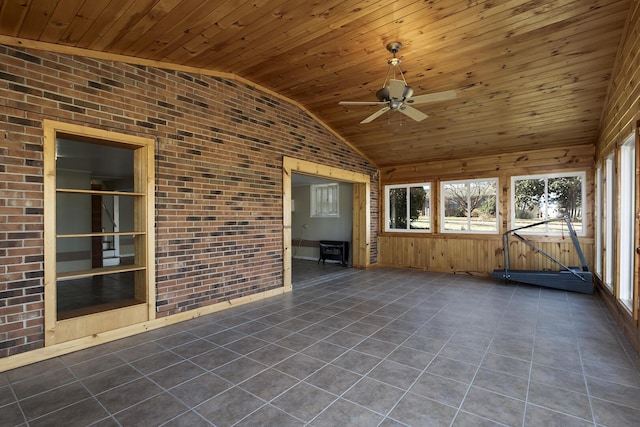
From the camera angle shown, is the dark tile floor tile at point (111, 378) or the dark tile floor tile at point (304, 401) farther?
the dark tile floor tile at point (111, 378)

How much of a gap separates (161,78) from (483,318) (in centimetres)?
489

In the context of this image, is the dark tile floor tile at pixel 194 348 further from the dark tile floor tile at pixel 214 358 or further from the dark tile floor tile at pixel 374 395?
the dark tile floor tile at pixel 374 395

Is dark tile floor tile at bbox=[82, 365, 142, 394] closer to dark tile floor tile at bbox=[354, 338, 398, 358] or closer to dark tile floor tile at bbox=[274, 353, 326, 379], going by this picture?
dark tile floor tile at bbox=[274, 353, 326, 379]

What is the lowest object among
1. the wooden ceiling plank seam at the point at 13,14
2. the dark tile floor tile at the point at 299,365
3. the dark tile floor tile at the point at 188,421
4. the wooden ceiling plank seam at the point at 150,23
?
the dark tile floor tile at the point at 299,365

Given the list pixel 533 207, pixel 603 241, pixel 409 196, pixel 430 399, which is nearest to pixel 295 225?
pixel 409 196

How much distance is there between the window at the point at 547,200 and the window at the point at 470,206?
1.30 ft

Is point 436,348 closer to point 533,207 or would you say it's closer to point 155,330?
point 155,330

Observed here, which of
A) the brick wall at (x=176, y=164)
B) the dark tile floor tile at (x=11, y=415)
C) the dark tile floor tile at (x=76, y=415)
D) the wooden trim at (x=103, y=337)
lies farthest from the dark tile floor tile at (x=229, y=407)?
the brick wall at (x=176, y=164)

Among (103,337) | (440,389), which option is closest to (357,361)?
(440,389)

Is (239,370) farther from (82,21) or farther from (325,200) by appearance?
(325,200)

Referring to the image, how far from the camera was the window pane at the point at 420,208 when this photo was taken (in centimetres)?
775

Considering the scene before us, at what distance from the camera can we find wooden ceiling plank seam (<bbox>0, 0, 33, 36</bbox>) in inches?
94.9

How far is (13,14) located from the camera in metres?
2.52

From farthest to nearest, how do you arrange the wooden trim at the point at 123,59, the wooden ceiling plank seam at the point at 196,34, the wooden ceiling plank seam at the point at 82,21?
the wooden ceiling plank seam at the point at 196,34 < the wooden trim at the point at 123,59 < the wooden ceiling plank seam at the point at 82,21
